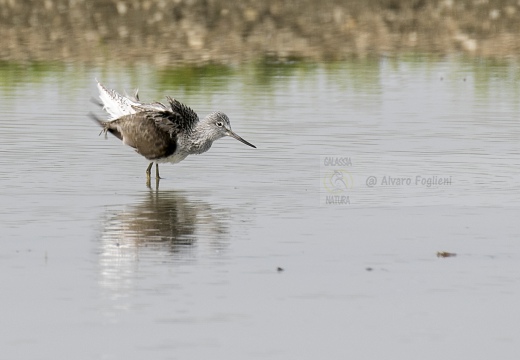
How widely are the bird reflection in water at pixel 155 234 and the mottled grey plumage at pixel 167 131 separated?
1391 millimetres

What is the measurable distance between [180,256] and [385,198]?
320 cm

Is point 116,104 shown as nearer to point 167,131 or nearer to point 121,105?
point 121,105

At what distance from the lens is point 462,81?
21.8 meters

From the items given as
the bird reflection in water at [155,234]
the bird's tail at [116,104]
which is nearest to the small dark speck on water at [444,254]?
the bird reflection in water at [155,234]

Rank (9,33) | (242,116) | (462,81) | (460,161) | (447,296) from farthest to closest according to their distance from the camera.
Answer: (9,33) → (462,81) → (242,116) → (460,161) → (447,296)

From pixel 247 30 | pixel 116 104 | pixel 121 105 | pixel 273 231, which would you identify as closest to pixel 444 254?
pixel 273 231

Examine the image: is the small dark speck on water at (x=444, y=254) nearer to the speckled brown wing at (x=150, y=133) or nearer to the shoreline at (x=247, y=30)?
the speckled brown wing at (x=150, y=133)

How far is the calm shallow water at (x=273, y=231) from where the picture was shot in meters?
8.41

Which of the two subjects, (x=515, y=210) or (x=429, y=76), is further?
(x=429, y=76)

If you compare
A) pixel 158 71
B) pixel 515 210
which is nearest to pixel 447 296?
pixel 515 210

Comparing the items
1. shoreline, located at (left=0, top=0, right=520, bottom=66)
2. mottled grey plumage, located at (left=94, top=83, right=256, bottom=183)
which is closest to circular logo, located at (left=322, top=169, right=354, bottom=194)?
mottled grey plumage, located at (left=94, top=83, right=256, bottom=183)

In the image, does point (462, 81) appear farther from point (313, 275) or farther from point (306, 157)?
point (313, 275)

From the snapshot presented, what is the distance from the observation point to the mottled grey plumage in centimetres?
1492

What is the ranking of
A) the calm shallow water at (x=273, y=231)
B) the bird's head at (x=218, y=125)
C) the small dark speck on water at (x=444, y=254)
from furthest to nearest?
the bird's head at (x=218, y=125) < the small dark speck on water at (x=444, y=254) < the calm shallow water at (x=273, y=231)
